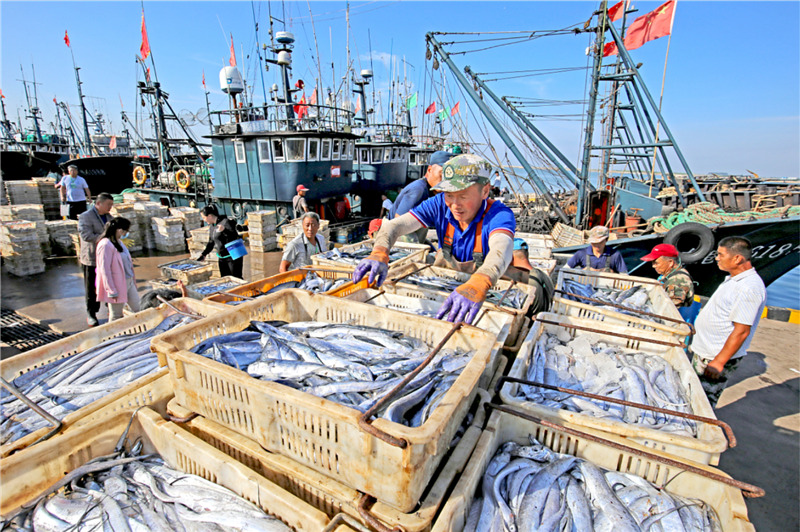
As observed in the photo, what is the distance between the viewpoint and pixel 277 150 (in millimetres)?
12719

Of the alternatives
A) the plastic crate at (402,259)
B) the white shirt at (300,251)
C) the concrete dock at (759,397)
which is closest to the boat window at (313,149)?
the concrete dock at (759,397)

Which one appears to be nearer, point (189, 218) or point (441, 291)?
point (441, 291)

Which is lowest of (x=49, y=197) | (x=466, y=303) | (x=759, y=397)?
(x=759, y=397)

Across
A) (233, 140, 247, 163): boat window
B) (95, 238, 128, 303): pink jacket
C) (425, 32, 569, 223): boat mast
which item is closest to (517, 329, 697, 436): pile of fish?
(95, 238, 128, 303): pink jacket

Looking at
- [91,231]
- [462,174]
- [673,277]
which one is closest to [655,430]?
[462,174]

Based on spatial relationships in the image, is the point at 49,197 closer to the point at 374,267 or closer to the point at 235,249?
the point at 235,249

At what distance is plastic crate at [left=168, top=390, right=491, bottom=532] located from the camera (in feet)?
4.59

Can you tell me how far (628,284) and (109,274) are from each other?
6436mm

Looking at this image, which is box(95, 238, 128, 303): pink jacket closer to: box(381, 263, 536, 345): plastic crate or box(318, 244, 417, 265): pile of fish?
box(318, 244, 417, 265): pile of fish

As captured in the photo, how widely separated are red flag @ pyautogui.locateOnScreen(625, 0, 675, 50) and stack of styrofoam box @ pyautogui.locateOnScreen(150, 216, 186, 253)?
14385 mm

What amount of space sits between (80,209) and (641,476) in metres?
13.8

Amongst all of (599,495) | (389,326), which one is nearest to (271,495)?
(389,326)

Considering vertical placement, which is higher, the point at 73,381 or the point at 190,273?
the point at 73,381

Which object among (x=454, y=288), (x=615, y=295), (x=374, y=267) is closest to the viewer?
(x=374, y=267)
